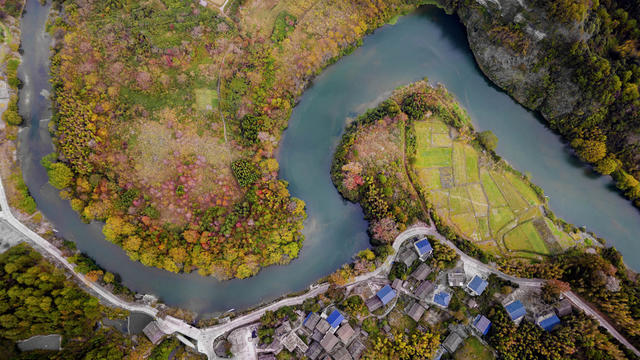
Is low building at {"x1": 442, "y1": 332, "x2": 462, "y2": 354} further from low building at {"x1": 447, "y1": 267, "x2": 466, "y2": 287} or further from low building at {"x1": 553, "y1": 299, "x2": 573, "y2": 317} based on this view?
low building at {"x1": 553, "y1": 299, "x2": 573, "y2": 317}

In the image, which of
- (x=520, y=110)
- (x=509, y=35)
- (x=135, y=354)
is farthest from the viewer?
(x=520, y=110)

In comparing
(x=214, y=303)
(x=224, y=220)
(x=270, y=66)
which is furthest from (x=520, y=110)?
(x=214, y=303)

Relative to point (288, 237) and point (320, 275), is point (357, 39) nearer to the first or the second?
point (288, 237)

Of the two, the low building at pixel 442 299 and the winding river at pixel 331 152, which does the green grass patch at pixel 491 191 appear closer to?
the winding river at pixel 331 152

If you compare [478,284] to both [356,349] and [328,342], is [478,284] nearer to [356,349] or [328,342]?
[356,349]

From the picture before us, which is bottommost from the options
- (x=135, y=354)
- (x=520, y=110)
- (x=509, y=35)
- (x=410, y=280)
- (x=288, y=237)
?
(x=135, y=354)

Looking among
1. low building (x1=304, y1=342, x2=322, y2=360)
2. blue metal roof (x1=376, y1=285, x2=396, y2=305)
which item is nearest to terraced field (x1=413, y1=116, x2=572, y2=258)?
blue metal roof (x1=376, y1=285, x2=396, y2=305)

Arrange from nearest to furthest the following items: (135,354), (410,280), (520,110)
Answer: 1. (135,354)
2. (410,280)
3. (520,110)
